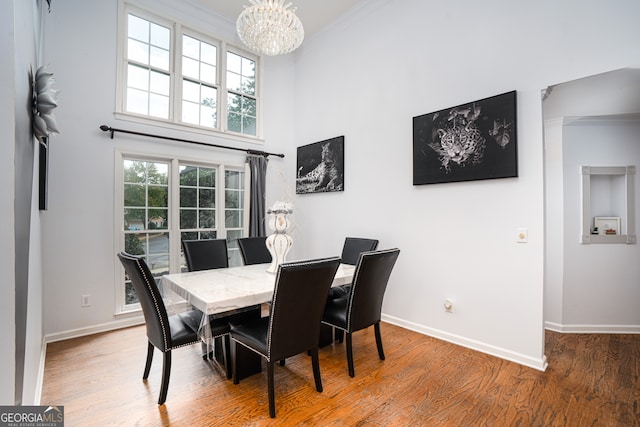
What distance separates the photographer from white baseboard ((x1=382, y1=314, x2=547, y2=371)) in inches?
99.4

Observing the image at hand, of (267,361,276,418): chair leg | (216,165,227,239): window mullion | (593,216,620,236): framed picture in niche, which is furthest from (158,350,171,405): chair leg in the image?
(593,216,620,236): framed picture in niche

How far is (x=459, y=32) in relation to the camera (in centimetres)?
304

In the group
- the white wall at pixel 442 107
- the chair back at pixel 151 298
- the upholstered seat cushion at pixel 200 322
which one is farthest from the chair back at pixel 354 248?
the chair back at pixel 151 298

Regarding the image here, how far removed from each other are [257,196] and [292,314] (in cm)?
276

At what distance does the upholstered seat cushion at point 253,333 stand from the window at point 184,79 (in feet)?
9.26

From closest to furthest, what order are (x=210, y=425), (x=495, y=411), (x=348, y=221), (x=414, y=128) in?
(x=210, y=425) → (x=495, y=411) → (x=414, y=128) → (x=348, y=221)

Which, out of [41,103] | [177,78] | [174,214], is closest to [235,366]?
[41,103]

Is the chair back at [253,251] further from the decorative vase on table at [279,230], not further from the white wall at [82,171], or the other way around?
the white wall at [82,171]

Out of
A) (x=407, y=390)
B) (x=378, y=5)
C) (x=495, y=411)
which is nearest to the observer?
(x=495, y=411)

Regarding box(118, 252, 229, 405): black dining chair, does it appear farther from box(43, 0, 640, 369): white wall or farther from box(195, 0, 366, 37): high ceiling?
box(195, 0, 366, 37): high ceiling

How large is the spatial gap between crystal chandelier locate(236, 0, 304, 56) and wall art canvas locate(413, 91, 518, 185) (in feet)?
5.13

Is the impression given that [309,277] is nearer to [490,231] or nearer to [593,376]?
[490,231]

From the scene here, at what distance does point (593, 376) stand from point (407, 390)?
4.89 ft

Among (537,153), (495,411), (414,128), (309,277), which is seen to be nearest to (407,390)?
(495,411)
